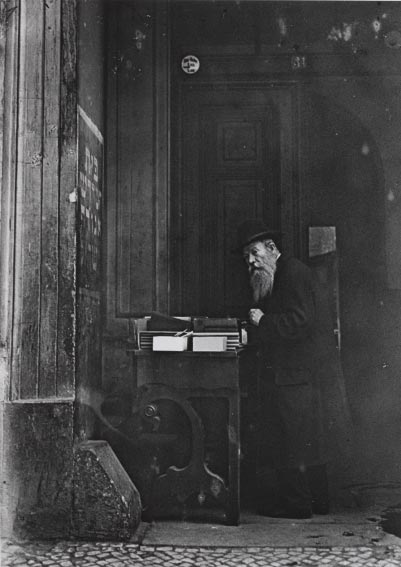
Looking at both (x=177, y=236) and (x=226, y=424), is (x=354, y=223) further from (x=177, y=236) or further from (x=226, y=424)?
(x=226, y=424)

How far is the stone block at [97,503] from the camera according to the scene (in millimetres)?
3881

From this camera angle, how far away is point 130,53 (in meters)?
5.01

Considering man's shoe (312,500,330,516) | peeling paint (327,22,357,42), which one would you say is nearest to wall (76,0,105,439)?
man's shoe (312,500,330,516)

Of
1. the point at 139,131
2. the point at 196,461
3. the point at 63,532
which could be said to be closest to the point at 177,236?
the point at 139,131

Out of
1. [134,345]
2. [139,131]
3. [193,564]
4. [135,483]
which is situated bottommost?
[193,564]

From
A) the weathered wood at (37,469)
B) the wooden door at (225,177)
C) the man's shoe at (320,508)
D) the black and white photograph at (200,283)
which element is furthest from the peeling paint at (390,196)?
the weathered wood at (37,469)

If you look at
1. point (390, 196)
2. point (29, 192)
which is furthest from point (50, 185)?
point (390, 196)

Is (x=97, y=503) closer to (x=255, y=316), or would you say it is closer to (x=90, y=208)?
(x=255, y=316)

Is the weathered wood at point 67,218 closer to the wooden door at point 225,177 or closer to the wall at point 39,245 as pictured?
the wall at point 39,245

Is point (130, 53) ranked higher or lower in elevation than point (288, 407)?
higher

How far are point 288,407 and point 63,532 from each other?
1.63m

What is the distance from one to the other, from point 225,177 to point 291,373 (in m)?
1.56

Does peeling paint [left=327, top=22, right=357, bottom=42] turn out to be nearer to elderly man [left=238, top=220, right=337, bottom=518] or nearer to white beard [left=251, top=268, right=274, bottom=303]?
elderly man [left=238, top=220, right=337, bottom=518]

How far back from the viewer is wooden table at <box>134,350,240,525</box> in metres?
4.23
